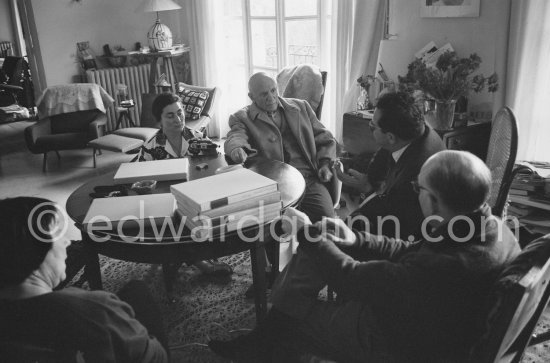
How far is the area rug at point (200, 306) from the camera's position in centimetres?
204

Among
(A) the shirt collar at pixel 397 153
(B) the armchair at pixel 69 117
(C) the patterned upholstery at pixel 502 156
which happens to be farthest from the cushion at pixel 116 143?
(C) the patterned upholstery at pixel 502 156

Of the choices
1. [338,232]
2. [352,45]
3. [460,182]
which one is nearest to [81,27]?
[352,45]

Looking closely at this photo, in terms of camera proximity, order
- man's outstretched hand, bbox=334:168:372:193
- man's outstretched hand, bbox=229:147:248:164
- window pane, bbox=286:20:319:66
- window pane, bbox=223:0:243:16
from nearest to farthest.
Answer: man's outstretched hand, bbox=334:168:372:193
man's outstretched hand, bbox=229:147:248:164
window pane, bbox=286:20:319:66
window pane, bbox=223:0:243:16

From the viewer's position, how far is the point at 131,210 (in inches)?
68.2

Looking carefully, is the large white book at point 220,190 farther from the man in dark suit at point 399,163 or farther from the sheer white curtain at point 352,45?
the sheer white curtain at point 352,45

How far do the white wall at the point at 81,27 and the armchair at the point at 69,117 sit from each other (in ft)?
2.45

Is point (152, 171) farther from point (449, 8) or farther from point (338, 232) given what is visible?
point (449, 8)

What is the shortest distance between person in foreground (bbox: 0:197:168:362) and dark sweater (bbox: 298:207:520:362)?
1.80ft

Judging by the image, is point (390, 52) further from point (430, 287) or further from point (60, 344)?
point (60, 344)

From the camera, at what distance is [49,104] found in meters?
5.02

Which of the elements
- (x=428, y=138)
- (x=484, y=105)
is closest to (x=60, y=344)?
(x=428, y=138)

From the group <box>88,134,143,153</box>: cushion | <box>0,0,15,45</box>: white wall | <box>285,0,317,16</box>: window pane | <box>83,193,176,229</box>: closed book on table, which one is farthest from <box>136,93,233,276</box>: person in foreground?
<box>0,0,15,45</box>: white wall

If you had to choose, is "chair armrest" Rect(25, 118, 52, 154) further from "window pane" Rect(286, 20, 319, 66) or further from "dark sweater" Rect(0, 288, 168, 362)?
"dark sweater" Rect(0, 288, 168, 362)

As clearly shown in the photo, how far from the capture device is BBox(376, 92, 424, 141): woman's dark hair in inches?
77.4
